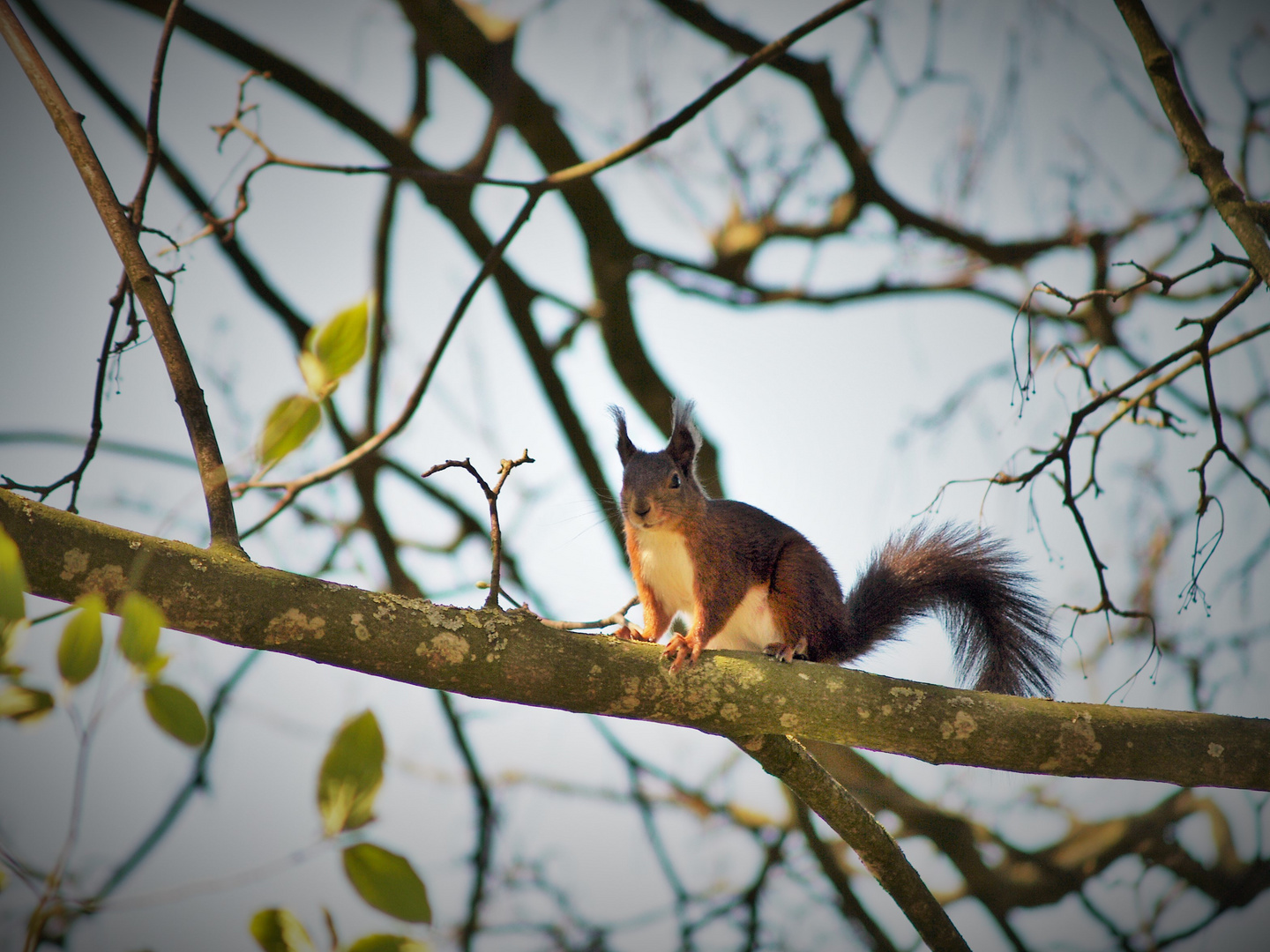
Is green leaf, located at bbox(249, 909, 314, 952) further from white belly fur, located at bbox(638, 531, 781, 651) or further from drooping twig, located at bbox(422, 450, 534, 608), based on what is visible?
white belly fur, located at bbox(638, 531, 781, 651)

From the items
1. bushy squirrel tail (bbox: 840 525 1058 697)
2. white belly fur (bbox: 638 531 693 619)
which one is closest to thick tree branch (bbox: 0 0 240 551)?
white belly fur (bbox: 638 531 693 619)

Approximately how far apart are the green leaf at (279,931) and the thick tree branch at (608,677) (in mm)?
1169

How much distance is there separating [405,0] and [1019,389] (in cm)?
305

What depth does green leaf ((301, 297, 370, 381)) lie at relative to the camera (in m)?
0.86

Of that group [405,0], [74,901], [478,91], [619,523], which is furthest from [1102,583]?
[405,0]

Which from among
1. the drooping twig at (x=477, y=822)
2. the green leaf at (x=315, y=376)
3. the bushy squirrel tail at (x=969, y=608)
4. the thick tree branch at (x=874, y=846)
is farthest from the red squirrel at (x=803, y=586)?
the green leaf at (x=315, y=376)

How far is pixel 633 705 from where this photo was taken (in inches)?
76.3

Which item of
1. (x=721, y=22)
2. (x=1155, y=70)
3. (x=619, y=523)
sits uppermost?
(x=721, y=22)

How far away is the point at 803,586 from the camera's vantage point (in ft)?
9.93

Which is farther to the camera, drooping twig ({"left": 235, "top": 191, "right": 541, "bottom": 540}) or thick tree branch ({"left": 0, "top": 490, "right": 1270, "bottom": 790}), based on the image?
drooping twig ({"left": 235, "top": 191, "right": 541, "bottom": 540})

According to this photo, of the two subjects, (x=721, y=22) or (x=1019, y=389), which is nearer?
(x=1019, y=389)

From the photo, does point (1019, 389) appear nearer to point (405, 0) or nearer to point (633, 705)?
point (633, 705)

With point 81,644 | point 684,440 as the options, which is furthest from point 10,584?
point 684,440

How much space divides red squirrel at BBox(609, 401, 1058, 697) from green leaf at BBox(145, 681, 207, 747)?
2527mm
